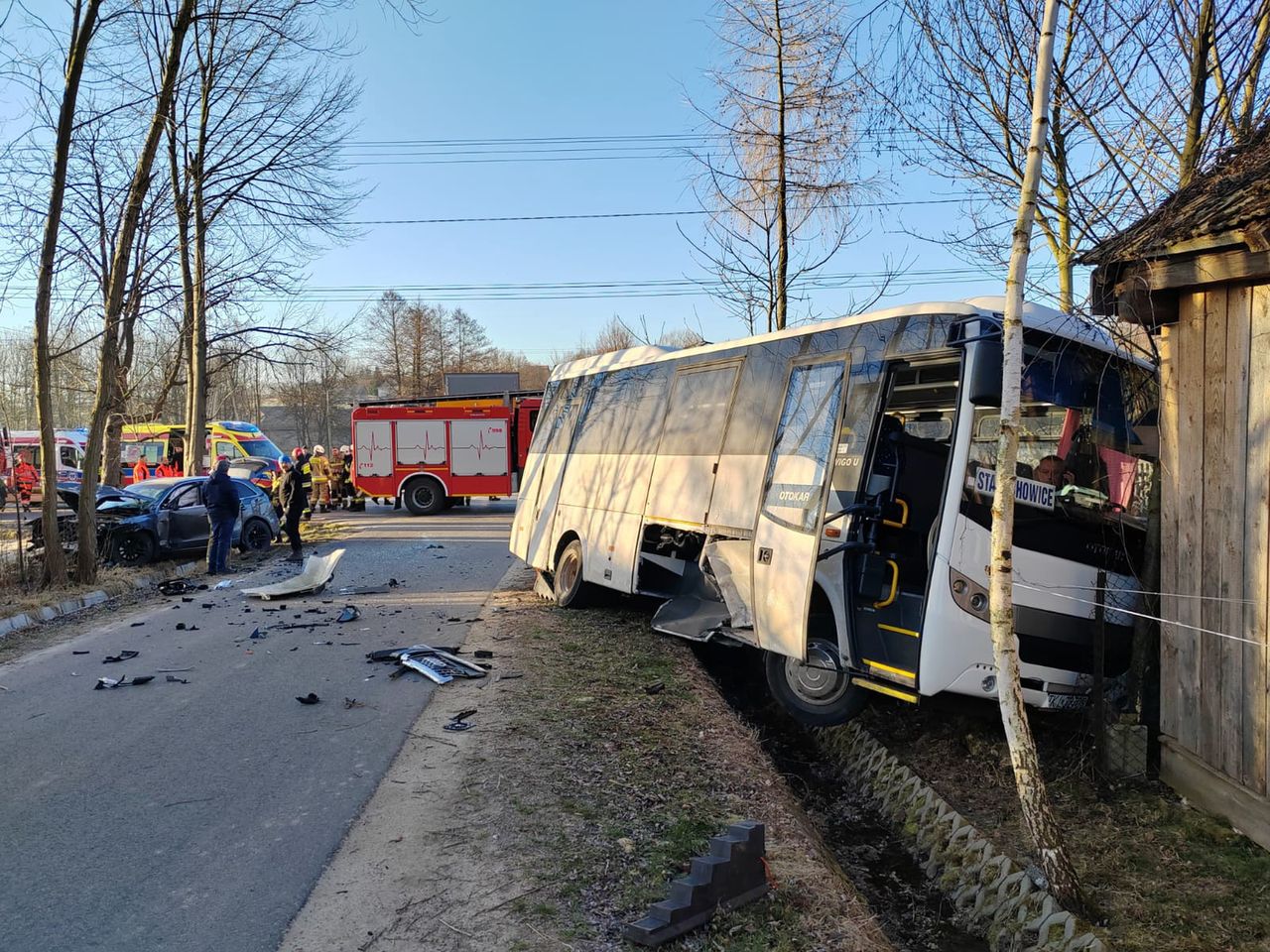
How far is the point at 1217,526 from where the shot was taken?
4.49 metres

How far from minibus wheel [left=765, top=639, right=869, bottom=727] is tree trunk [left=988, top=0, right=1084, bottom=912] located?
185 centimetres

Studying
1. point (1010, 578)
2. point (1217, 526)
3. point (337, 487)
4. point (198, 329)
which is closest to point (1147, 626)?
point (1217, 526)

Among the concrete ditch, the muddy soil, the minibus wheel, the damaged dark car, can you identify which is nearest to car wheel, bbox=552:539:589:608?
the muddy soil

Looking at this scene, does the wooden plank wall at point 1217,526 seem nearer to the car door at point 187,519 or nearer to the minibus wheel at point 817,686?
the minibus wheel at point 817,686

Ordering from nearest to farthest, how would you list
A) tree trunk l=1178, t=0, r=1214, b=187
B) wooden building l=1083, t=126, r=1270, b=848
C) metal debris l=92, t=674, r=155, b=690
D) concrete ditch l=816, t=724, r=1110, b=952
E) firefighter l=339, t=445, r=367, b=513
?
concrete ditch l=816, t=724, r=1110, b=952 < wooden building l=1083, t=126, r=1270, b=848 < tree trunk l=1178, t=0, r=1214, b=187 < metal debris l=92, t=674, r=155, b=690 < firefighter l=339, t=445, r=367, b=513

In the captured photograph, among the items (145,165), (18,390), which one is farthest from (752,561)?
(18,390)

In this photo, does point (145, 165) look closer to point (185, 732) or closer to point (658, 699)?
point (185, 732)

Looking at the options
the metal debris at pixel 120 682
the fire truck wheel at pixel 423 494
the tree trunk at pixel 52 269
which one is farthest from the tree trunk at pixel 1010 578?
the fire truck wheel at pixel 423 494

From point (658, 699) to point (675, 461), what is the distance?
2391 mm

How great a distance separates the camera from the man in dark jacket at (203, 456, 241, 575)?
13.6 m

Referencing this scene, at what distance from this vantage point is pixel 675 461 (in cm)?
806

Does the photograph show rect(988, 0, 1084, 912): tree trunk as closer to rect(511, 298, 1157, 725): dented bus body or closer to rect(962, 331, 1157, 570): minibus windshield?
rect(511, 298, 1157, 725): dented bus body

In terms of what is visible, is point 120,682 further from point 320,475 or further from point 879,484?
point 320,475

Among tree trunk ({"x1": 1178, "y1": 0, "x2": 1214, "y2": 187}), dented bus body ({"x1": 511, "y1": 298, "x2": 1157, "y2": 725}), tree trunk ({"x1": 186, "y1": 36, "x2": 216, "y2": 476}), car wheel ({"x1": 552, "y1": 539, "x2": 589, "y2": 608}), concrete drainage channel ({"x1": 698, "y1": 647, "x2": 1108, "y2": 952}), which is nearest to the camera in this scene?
concrete drainage channel ({"x1": 698, "y1": 647, "x2": 1108, "y2": 952})
